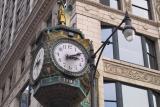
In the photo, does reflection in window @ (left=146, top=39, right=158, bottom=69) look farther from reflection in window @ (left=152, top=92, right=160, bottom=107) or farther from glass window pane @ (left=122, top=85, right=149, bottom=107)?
glass window pane @ (left=122, top=85, right=149, bottom=107)

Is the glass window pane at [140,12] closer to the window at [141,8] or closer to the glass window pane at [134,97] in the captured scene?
the window at [141,8]

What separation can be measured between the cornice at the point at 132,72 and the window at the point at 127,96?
52 centimetres

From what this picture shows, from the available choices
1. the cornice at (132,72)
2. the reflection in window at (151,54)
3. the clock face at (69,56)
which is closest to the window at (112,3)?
the reflection in window at (151,54)

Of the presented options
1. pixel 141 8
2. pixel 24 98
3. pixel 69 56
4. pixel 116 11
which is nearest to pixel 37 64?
pixel 69 56

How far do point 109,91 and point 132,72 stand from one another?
6.29 feet

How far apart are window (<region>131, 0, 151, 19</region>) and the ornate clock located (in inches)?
450

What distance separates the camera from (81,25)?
78.7 feet

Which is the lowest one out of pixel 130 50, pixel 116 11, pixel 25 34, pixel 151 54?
pixel 130 50

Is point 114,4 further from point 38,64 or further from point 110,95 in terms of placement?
point 38,64

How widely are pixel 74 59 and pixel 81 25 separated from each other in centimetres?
775

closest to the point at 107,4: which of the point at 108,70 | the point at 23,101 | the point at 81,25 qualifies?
the point at 81,25

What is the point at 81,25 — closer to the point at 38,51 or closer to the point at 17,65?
the point at 38,51

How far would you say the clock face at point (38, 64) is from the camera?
16.8 meters

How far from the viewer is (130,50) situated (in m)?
25.5
